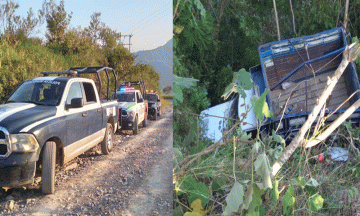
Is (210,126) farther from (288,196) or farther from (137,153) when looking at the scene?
(288,196)

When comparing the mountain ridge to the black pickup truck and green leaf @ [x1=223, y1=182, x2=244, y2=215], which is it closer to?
the black pickup truck

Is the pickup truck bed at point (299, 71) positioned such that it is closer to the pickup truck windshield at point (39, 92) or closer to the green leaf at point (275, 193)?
the green leaf at point (275, 193)

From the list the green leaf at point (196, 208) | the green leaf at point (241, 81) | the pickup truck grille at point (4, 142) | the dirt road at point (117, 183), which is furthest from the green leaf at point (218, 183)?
the pickup truck grille at point (4, 142)

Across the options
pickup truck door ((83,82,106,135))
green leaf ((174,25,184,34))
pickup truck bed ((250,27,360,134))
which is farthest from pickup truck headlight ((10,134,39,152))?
pickup truck bed ((250,27,360,134))

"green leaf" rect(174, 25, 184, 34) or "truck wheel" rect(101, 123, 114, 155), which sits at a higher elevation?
"green leaf" rect(174, 25, 184, 34)

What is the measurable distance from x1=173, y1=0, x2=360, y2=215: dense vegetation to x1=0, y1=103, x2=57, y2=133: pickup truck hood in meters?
0.52

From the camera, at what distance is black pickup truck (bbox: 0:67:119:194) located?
1434 millimetres

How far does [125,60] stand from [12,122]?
0.66 m

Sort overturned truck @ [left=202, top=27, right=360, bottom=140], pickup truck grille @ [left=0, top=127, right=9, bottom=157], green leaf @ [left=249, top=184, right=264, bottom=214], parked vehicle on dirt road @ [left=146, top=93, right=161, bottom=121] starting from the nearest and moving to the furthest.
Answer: pickup truck grille @ [left=0, top=127, right=9, bottom=157] < green leaf @ [left=249, top=184, right=264, bottom=214] < parked vehicle on dirt road @ [left=146, top=93, right=161, bottom=121] < overturned truck @ [left=202, top=27, right=360, bottom=140]

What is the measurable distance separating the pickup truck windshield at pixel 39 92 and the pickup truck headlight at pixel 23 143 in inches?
7.2

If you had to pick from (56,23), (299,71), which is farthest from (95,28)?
(299,71)

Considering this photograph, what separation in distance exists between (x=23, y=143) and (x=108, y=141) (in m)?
0.55

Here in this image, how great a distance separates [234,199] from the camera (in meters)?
1.50

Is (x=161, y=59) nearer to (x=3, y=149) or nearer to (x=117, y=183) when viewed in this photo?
(x=117, y=183)
